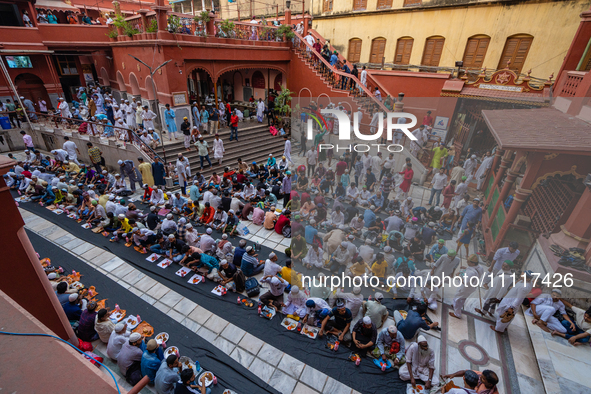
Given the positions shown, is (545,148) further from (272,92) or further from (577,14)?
(272,92)

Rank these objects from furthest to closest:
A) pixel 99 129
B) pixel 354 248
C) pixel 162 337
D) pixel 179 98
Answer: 1. pixel 179 98
2. pixel 99 129
3. pixel 354 248
4. pixel 162 337

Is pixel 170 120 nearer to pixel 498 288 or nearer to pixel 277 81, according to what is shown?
pixel 277 81

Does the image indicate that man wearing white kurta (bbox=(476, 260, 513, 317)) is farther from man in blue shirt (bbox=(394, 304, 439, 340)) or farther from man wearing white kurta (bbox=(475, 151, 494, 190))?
man wearing white kurta (bbox=(475, 151, 494, 190))

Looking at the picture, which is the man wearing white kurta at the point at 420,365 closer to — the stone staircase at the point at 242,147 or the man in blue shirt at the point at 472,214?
the man in blue shirt at the point at 472,214

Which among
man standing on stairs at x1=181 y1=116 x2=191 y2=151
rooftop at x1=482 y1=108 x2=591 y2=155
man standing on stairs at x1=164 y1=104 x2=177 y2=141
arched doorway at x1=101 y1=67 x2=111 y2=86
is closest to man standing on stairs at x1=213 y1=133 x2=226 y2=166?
man standing on stairs at x1=181 y1=116 x2=191 y2=151

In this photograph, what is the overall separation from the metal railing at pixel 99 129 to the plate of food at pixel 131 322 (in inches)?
316

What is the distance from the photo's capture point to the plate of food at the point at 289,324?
5.84 m

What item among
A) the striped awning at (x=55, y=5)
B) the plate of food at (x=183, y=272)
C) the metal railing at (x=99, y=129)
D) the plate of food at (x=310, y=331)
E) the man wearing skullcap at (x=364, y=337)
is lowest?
the plate of food at (x=183, y=272)

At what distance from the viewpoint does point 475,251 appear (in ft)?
23.5

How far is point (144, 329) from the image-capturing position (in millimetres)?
5703

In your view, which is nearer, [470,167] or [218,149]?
[470,167]

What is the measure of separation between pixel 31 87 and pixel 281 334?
23.2 meters

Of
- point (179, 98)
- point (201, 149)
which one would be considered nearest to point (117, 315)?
point (201, 149)

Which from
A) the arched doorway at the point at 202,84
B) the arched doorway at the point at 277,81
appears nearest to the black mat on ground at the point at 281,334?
the arched doorway at the point at 277,81
